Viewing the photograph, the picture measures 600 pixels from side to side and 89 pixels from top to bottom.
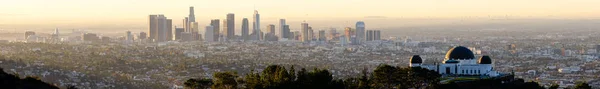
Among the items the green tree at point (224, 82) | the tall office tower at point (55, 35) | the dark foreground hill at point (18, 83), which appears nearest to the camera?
the dark foreground hill at point (18, 83)

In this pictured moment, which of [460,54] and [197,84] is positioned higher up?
[460,54]

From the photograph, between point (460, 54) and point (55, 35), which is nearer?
point (460, 54)

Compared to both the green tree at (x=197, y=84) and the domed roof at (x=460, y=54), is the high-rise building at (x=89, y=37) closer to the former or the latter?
the domed roof at (x=460, y=54)

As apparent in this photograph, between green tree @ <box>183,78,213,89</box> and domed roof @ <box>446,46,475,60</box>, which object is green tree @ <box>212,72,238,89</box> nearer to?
green tree @ <box>183,78,213,89</box>

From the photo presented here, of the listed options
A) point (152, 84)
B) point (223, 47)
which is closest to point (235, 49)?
point (223, 47)

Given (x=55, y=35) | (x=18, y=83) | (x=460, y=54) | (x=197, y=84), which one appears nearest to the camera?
(x=18, y=83)

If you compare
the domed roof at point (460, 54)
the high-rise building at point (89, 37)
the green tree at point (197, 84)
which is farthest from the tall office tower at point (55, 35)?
the green tree at point (197, 84)

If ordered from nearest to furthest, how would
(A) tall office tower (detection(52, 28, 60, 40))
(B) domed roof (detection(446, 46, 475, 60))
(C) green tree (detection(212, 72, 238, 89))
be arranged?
(C) green tree (detection(212, 72, 238, 89)) < (B) domed roof (detection(446, 46, 475, 60)) < (A) tall office tower (detection(52, 28, 60, 40))

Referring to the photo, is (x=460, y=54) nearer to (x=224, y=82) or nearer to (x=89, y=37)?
(x=224, y=82)

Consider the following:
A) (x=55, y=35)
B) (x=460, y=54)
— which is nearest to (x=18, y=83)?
(x=460, y=54)

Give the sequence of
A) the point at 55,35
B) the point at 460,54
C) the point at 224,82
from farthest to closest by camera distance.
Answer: the point at 55,35 → the point at 460,54 → the point at 224,82

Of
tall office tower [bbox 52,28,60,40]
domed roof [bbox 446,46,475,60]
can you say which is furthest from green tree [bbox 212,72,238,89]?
tall office tower [bbox 52,28,60,40]
